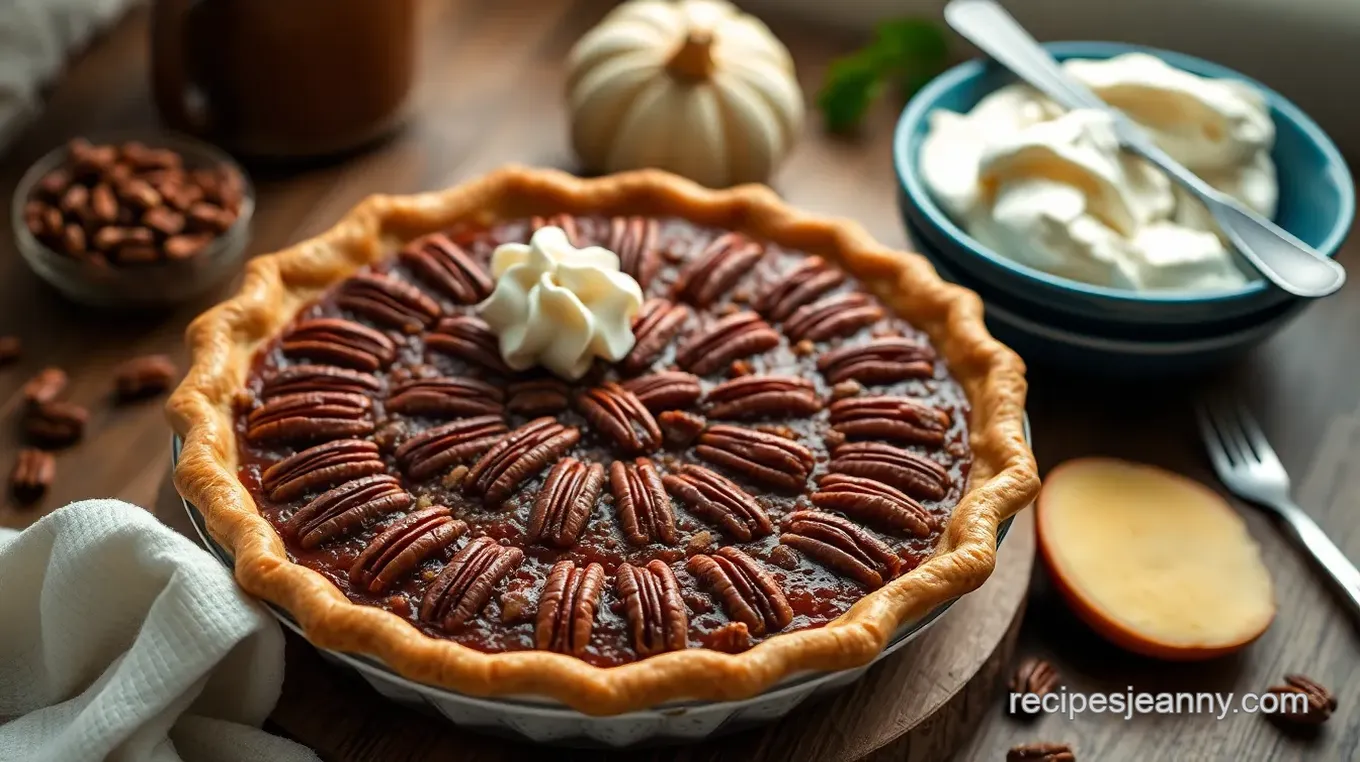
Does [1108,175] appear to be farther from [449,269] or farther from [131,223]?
[131,223]

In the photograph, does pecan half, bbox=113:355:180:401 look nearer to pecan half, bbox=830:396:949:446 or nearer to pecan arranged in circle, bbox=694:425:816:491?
pecan arranged in circle, bbox=694:425:816:491

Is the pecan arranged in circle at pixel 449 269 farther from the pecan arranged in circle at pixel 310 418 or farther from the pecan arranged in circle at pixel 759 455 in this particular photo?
the pecan arranged in circle at pixel 759 455

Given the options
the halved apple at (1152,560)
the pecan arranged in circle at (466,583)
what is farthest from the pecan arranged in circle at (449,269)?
the halved apple at (1152,560)

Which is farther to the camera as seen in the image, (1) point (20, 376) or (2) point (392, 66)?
(2) point (392, 66)

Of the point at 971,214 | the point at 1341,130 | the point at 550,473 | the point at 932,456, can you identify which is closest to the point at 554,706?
the point at 550,473

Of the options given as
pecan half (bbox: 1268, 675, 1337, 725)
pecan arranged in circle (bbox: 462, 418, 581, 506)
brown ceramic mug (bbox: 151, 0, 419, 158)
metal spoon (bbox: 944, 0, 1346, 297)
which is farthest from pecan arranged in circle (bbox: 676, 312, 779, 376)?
brown ceramic mug (bbox: 151, 0, 419, 158)

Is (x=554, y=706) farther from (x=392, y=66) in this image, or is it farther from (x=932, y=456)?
(x=392, y=66)

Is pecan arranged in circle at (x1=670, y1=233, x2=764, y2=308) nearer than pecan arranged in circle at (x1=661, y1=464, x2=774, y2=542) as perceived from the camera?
No
